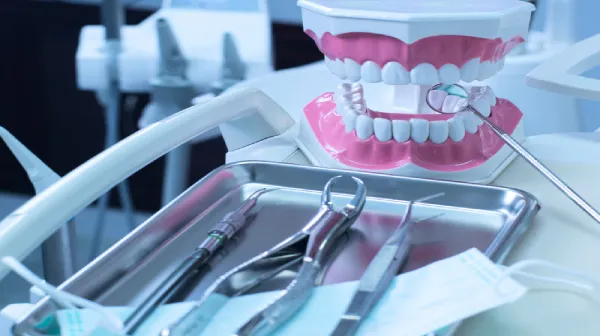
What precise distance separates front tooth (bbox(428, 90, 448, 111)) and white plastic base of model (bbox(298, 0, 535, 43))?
0.15 ft

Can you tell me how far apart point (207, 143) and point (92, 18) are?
46 cm

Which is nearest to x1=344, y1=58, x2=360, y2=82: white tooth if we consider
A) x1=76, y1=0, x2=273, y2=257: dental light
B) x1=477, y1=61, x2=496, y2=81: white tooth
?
x1=477, y1=61, x2=496, y2=81: white tooth

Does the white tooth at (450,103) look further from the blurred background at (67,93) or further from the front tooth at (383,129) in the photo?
the blurred background at (67,93)

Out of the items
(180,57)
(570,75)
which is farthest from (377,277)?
(180,57)

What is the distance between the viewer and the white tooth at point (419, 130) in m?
0.63

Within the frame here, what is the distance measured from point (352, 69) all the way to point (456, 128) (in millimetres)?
100

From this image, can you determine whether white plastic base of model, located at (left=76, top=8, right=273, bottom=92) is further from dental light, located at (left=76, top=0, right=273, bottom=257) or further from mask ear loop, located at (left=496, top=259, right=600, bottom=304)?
mask ear loop, located at (left=496, top=259, right=600, bottom=304)

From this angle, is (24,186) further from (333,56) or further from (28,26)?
(333,56)

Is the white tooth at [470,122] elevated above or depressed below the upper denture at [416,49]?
below

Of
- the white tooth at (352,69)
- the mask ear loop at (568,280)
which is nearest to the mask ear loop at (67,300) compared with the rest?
the mask ear loop at (568,280)

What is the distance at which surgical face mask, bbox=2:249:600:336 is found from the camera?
1.29 ft

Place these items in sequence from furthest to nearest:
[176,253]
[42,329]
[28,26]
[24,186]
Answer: [24,186], [28,26], [176,253], [42,329]

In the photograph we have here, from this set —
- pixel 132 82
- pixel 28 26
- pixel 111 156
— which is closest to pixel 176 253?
pixel 111 156

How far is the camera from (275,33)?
1.99 m
